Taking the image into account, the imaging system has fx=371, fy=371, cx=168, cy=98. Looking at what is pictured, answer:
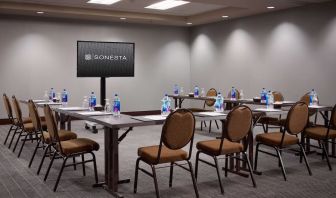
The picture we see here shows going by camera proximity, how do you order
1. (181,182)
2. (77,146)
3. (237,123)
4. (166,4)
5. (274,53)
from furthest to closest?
(274,53), (166,4), (181,182), (77,146), (237,123)

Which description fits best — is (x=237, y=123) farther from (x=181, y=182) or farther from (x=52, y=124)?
(x=52, y=124)

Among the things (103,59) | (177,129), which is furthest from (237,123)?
(103,59)

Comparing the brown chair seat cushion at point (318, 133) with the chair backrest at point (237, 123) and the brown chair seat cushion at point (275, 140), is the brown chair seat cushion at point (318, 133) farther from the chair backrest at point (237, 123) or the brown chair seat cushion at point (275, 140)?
the chair backrest at point (237, 123)

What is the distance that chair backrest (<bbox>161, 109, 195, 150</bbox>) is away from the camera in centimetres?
316

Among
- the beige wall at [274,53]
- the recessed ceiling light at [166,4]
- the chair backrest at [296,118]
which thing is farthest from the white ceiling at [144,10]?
the chair backrest at [296,118]

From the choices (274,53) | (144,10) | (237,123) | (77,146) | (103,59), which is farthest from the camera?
Result: (144,10)

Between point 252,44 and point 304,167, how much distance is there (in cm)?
463

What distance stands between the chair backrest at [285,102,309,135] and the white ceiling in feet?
10.5

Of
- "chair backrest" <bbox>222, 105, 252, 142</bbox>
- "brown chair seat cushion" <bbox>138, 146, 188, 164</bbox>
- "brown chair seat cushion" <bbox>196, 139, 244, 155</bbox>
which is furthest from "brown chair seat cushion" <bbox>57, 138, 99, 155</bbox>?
"chair backrest" <bbox>222, 105, 252, 142</bbox>

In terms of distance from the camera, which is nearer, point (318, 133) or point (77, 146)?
point (77, 146)

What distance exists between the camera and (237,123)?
3551mm

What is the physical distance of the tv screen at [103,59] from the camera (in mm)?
7410

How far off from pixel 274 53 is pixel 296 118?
4.37 m

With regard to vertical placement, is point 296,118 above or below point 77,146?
above
